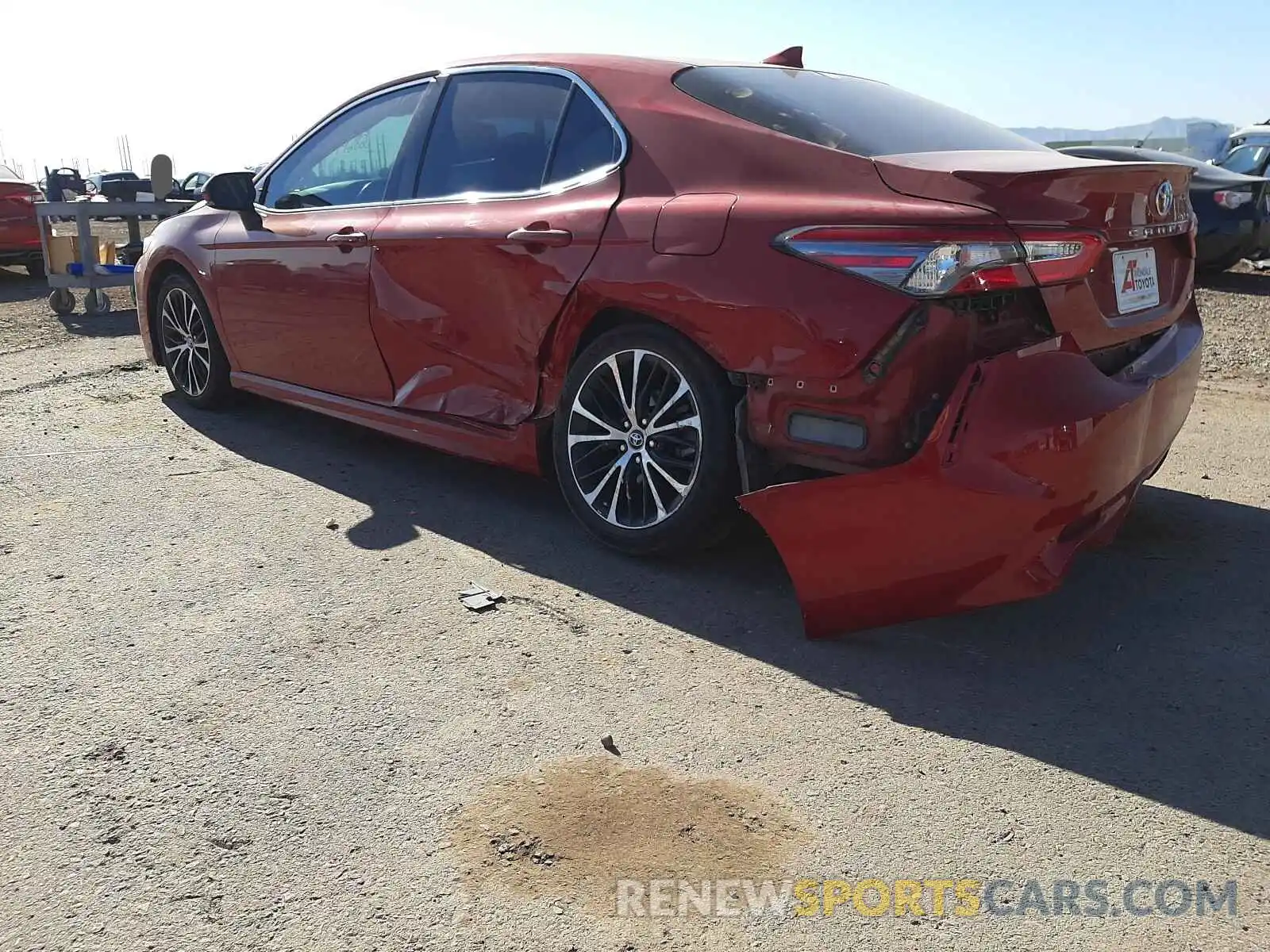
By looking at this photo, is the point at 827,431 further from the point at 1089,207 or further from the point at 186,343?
the point at 186,343

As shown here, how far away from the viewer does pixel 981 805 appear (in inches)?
95.4

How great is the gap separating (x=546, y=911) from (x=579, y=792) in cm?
40

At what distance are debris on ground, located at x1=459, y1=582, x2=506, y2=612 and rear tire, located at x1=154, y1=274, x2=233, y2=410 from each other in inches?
109

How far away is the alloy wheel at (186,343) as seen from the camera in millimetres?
5742

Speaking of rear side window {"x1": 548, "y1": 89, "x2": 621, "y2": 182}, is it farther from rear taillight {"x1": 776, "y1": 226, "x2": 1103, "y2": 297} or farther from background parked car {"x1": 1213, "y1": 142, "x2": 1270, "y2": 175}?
background parked car {"x1": 1213, "y1": 142, "x2": 1270, "y2": 175}

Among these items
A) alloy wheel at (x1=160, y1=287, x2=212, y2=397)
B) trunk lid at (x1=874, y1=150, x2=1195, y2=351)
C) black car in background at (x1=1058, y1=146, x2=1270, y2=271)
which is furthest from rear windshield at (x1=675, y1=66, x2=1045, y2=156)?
black car in background at (x1=1058, y1=146, x2=1270, y2=271)

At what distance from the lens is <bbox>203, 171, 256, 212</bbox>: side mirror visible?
5.19 m

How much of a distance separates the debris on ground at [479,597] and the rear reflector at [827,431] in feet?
3.63

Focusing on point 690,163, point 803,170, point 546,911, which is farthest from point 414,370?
point 546,911

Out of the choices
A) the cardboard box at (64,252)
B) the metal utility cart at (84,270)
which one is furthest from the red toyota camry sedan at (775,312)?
the cardboard box at (64,252)

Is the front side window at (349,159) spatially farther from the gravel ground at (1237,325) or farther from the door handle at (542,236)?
the gravel ground at (1237,325)

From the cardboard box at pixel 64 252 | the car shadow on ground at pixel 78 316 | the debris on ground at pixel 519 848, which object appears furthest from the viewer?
the cardboard box at pixel 64 252

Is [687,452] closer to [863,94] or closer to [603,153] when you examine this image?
[603,153]

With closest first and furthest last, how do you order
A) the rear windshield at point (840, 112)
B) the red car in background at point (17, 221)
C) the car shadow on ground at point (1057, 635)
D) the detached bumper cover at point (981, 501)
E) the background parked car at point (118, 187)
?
1. the car shadow on ground at point (1057, 635)
2. the detached bumper cover at point (981, 501)
3. the rear windshield at point (840, 112)
4. the red car in background at point (17, 221)
5. the background parked car at point (118, 187)
